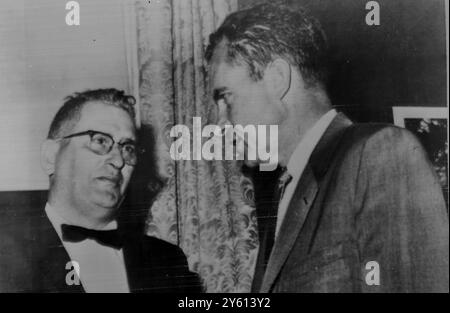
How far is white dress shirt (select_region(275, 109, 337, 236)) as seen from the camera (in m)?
2.02

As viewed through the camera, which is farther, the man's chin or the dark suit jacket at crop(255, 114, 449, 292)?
the man's chin

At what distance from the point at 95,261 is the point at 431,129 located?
54.4 inches

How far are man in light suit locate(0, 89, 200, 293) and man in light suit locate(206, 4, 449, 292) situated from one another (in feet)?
1.21

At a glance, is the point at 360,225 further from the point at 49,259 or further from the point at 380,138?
the point at 49,259

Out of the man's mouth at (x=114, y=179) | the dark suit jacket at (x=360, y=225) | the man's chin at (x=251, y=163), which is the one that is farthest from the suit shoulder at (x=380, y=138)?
the man's mouth at (x=114, y=179)

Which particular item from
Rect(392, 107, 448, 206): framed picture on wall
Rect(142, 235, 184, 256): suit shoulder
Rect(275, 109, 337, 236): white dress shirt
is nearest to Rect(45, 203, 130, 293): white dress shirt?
Rect(142, 235, 184, 256): suit shoulder

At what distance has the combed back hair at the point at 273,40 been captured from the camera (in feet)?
6.71

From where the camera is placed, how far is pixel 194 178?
80.8 inches

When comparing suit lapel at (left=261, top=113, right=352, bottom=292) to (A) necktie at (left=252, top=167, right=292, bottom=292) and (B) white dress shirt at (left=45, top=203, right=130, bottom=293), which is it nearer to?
(A) necktie at (left=252, top=167, right=292, bottom=292)

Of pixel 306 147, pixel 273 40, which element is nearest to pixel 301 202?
pixel 306 147

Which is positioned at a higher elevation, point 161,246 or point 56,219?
A: point 56,219

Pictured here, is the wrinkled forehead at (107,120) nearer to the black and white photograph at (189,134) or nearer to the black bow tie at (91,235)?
the black and white photograph at (189,134)

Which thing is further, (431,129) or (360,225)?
(431,129)

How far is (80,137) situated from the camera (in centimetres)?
204
